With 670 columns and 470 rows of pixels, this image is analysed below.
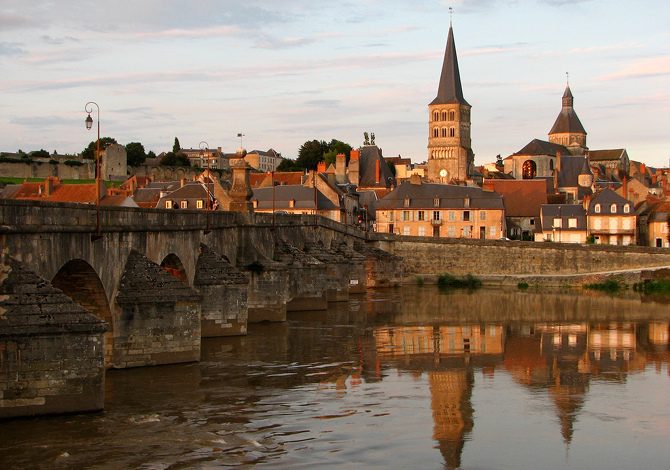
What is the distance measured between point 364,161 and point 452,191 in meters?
29.0

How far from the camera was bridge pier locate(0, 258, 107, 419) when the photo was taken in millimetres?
19375

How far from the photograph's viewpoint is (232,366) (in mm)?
29219

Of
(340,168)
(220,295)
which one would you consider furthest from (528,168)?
(220,295)

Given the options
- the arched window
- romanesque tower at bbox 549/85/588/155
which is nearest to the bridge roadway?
the arched window

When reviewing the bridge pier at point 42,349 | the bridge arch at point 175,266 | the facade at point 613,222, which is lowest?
the bridge pier at point 42,349

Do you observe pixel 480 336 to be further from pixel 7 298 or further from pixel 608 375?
pixel 7 298

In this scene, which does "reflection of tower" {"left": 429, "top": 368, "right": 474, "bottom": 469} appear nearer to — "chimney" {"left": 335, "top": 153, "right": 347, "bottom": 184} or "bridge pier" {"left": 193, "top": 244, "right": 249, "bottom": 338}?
"bridge pier" {"left": 193, "top": 244, "right": 249, "bottom": 338}

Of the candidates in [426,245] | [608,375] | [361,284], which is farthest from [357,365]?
[426,245]

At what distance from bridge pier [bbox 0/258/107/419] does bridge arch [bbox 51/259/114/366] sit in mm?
4442

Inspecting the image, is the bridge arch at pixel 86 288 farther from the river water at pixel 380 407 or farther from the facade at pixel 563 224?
the facade at pixel 563 224

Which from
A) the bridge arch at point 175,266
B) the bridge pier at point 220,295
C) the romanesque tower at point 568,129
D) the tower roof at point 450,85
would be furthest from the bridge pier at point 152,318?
the romanesque tower at point 568,129

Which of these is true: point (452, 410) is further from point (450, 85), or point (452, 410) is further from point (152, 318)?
point (450, 85)

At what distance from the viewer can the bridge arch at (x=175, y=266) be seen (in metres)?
32.0

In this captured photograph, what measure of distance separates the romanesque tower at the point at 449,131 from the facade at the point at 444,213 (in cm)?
3732
